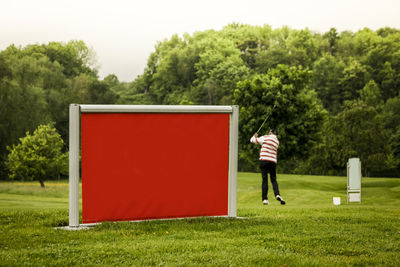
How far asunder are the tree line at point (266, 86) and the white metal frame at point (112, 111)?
31635mm

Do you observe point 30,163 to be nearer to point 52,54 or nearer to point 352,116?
point 352,116

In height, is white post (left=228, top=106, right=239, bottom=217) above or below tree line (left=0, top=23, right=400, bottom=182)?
below

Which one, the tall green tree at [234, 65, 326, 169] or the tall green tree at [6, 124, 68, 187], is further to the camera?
the tall green tree at [234, 65, 326, 169]

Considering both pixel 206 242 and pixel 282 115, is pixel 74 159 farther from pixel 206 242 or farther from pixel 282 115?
pixel 282 115

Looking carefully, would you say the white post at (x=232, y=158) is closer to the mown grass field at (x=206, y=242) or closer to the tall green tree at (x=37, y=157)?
the mown grass field at (x=206, y=242)

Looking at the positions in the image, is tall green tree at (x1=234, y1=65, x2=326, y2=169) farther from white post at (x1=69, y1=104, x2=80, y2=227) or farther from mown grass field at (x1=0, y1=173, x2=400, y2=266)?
white post at (x1=69, y1=104, x2=80, y2=227)

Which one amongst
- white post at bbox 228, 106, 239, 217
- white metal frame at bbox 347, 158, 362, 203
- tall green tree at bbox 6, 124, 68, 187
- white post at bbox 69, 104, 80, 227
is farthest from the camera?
tall green tree at bbox 6, 124, 68, 187

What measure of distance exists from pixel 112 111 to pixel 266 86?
115ft

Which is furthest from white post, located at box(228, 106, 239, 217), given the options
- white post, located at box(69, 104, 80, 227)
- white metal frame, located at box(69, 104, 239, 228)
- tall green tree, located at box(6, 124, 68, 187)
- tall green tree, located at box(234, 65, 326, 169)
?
tall green tree, located at box(6, 124, 68, 187)

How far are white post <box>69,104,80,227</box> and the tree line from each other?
33.2 metres

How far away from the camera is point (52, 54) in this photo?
298 ft

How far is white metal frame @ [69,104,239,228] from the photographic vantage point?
31.3 ft

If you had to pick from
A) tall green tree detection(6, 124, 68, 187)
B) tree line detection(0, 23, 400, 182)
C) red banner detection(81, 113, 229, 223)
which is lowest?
tall green tree detection(6, 124, 68, 187)

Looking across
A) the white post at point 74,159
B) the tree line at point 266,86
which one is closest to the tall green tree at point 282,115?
the tree line at point 266,86
